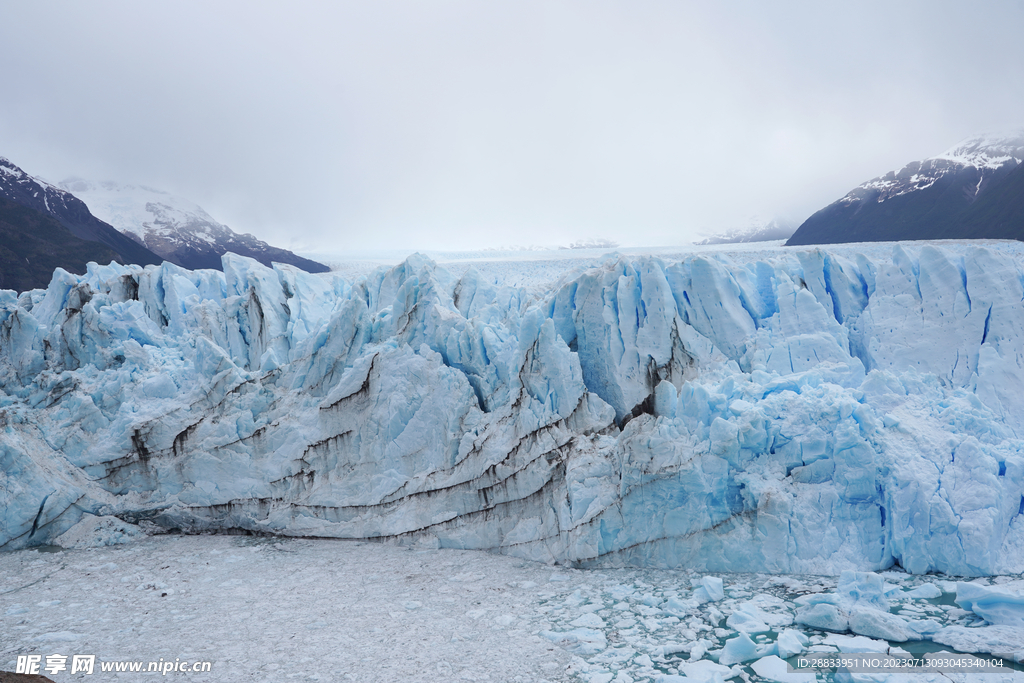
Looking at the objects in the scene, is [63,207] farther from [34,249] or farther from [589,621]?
[589,621]

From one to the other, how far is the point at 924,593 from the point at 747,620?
201 cm

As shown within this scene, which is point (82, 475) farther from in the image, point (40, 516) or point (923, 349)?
point (923, 349)

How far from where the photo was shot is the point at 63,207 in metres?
21.6

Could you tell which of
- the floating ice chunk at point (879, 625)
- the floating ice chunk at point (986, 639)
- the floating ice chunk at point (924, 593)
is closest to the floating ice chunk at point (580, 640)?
the floating ice chunk at point (879, 625)

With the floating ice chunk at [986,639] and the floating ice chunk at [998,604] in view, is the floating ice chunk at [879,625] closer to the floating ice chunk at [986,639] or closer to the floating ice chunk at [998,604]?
the floating ice chunk at [986,639]

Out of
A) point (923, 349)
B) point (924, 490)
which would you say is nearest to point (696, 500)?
point (924, 490)

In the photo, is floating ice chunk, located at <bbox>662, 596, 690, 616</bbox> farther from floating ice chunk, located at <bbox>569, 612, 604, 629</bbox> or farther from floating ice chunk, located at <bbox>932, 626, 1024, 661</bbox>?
floating ice chunk, located at <bbox>932, 626, 1024, 661</bbox>

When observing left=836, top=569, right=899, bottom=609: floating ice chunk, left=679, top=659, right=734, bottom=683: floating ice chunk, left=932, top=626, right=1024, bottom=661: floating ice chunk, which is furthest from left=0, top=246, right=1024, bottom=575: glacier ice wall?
left=679, top=659, right=734, bottom=683: floating ice chunk

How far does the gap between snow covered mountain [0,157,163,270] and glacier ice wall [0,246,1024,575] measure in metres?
11.3

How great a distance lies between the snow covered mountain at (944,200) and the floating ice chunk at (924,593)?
1157 cm

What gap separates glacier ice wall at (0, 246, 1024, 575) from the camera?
22.8 feet

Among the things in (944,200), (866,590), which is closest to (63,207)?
(866,590)

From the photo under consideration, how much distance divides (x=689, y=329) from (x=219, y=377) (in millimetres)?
8241

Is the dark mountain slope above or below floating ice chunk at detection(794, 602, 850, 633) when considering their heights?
above
